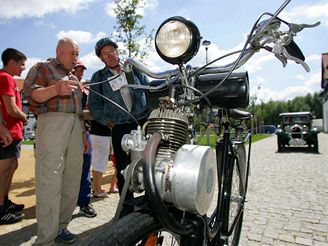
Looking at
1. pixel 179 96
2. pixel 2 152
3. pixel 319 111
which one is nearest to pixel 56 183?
pixel 2 152

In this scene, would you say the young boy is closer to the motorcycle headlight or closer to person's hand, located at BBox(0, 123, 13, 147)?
person's hand, located at BBox(0, 123, 13, 147)

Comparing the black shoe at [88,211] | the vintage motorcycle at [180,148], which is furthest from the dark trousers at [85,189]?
the vintage motorcycle at [180,148]

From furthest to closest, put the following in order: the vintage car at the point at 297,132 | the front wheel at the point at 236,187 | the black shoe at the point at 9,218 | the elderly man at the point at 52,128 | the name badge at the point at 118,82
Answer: the vintage car at the point at 297,132 < the black shoe at the point at 9,218 < the elderly man at the point at 52,128 < the name badge at the point at 118,82 < the front wheel at the point at 236,187

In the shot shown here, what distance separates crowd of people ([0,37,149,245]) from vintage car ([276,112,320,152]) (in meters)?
10.6

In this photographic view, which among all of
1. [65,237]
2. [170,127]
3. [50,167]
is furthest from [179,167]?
[65,237]

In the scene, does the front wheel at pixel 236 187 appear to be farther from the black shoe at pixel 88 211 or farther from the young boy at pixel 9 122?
the young boy at pixel 9 122

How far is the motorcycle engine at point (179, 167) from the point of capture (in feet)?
3.87

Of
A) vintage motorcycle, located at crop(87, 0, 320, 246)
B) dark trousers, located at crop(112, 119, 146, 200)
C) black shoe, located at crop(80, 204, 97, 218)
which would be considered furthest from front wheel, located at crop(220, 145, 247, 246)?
black shoe, located at crop(80, 204, 97, 218)

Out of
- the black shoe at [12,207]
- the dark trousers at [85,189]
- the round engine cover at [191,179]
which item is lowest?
the black shoe at [12,207]

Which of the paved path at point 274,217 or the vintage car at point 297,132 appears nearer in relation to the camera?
the paved path at point 274,217

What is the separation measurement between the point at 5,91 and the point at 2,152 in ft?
2.39

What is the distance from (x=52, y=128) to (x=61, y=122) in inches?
3.7

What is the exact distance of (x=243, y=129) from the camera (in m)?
2.51

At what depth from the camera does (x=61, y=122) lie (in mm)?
2711
